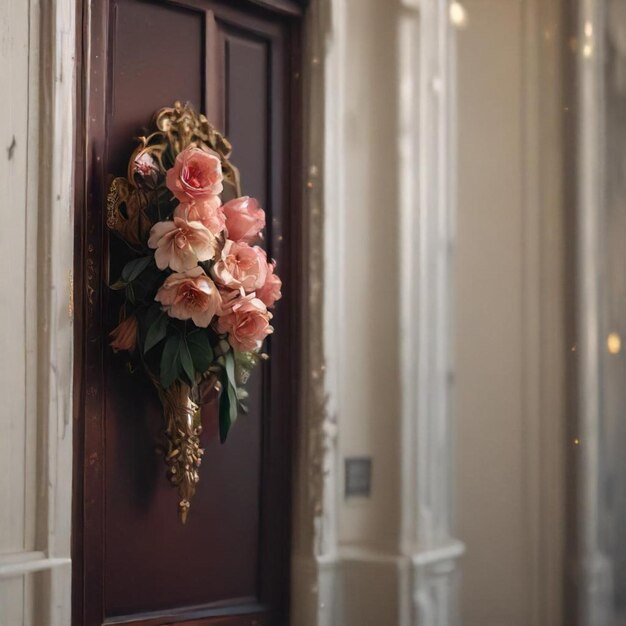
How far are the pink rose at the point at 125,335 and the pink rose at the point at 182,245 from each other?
139mm

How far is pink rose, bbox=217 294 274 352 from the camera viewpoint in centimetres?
207

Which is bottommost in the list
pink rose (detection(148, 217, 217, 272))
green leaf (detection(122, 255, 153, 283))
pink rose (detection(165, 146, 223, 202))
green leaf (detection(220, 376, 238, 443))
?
green leaf (detection(220, 376, 238, 443))

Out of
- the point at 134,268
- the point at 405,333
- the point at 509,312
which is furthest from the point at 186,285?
the point at 509,312

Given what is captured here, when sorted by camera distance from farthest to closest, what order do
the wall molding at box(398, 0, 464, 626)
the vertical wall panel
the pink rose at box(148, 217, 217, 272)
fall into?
the wall molding at box(398, 0, 464, 626) → the pink rose at box(148, 217, 217, 272) → the vertical wall panel

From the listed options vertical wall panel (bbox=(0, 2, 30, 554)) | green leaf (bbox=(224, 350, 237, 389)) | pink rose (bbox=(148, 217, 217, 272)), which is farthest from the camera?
green leaf (bbox=(224, 350, 237, 389))

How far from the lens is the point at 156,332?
2055 mm

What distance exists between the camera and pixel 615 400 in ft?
8.71

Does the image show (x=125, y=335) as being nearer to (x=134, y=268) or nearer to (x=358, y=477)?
(x=134, y=268)

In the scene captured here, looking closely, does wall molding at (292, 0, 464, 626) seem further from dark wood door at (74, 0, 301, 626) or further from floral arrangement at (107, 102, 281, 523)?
floral arrangement at (107, 102, 281, 523)

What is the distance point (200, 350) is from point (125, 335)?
0.52ft

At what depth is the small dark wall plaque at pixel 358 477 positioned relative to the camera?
8.37 feet

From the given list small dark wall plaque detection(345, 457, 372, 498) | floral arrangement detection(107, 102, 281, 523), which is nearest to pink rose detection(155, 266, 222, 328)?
floral arrangement detection(107, 102, 281, 523)

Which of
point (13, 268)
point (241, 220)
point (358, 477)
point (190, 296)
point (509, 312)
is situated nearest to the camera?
point (13, 268)

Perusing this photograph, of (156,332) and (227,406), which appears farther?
(227,406)
